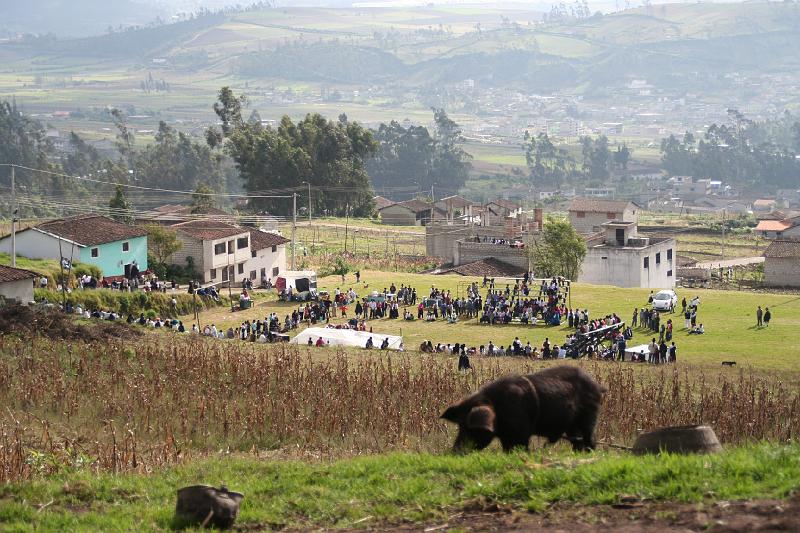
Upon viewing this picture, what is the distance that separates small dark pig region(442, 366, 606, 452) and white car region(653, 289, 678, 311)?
29.9m

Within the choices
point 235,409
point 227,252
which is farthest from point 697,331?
point 227,252

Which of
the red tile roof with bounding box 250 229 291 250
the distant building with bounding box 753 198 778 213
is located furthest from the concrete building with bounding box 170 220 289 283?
the distant building with bounding box 753 198 778 213

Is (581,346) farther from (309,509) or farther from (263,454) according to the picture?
(309,509)

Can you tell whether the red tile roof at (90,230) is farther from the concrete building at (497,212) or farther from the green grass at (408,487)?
the green grass at (408,487)

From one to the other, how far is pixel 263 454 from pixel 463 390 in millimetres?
5709

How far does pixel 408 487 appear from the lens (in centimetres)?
1104

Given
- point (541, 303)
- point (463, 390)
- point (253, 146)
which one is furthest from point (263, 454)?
point (253, 146)

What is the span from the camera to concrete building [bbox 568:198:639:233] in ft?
252

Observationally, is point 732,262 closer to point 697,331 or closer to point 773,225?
point 773,225

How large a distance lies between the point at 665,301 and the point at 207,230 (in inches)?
834

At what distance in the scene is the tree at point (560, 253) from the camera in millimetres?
55219

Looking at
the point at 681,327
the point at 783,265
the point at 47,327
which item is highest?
the point at 783,265

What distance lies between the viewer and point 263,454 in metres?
15.2

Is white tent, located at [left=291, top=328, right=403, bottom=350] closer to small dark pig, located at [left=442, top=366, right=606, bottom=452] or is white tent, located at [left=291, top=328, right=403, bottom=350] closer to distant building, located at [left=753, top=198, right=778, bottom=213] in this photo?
small dark pig, located at [left=442, top=366, right=606, bottom=452]
